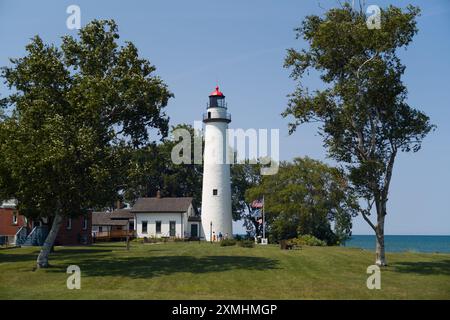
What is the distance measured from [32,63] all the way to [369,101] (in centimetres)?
1959

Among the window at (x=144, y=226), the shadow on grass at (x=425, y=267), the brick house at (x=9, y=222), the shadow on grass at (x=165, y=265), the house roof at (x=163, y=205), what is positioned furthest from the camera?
the window at (x=144, y=226)

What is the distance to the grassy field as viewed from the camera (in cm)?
2138

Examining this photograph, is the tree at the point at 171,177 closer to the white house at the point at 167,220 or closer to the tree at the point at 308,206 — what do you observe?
the white house at the point at 167,220

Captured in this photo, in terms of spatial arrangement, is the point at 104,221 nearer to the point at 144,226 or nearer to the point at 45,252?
the point at 144,226

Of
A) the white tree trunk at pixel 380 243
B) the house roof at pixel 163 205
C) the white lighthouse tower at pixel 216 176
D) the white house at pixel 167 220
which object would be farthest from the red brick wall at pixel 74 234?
the white tree trunk at pixel 380 243

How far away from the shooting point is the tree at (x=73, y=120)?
93.9 ft

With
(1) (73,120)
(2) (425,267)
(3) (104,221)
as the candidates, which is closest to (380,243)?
(2) (425,267)

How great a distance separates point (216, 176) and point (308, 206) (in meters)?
11.2

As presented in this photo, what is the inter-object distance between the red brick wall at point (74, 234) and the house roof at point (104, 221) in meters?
15.7

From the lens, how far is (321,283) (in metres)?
24.2

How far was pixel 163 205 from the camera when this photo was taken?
70312 millimetres
